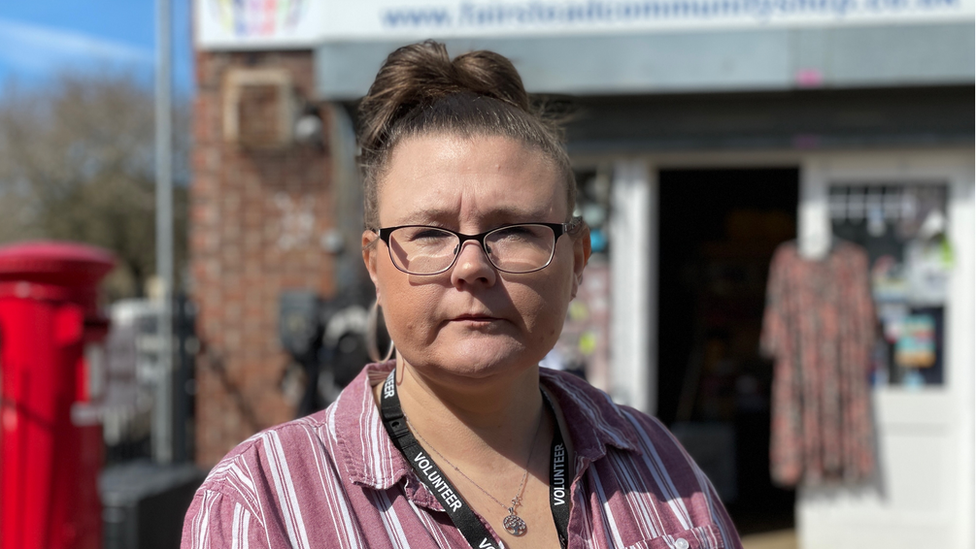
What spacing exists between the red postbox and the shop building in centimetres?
170

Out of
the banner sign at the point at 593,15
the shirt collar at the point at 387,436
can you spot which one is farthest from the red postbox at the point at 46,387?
the shirt collar at the point at 387,436

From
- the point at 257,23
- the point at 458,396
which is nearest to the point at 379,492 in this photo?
the point at 458,396

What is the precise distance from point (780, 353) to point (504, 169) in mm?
3962

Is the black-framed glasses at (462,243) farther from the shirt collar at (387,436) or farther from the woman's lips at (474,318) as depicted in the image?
the shirt collar at (387,436)

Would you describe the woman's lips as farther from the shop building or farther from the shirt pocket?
the shop building

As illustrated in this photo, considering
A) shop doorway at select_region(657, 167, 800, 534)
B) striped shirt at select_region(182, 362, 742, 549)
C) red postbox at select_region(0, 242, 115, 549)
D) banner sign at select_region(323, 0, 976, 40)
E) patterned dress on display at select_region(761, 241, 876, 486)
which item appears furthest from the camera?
shop doorway at select_region(657, 167, 800, 534)

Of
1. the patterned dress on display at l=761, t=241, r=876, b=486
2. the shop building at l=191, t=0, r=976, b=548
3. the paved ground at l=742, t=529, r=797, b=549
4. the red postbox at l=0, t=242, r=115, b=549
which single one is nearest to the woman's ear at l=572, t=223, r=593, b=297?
the red postbox at l=0, t=242, r=115, b=549

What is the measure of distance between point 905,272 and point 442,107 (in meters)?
4.30

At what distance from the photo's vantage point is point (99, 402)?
3.50 meters

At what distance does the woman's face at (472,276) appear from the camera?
1.24m

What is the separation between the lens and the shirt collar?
1.24 metres

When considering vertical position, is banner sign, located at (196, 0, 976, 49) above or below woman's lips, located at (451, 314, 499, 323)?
above

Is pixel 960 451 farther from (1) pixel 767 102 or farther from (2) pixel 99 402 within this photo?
(2) pixel 99 402

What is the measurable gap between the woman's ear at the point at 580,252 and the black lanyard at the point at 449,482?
28 centimetres
